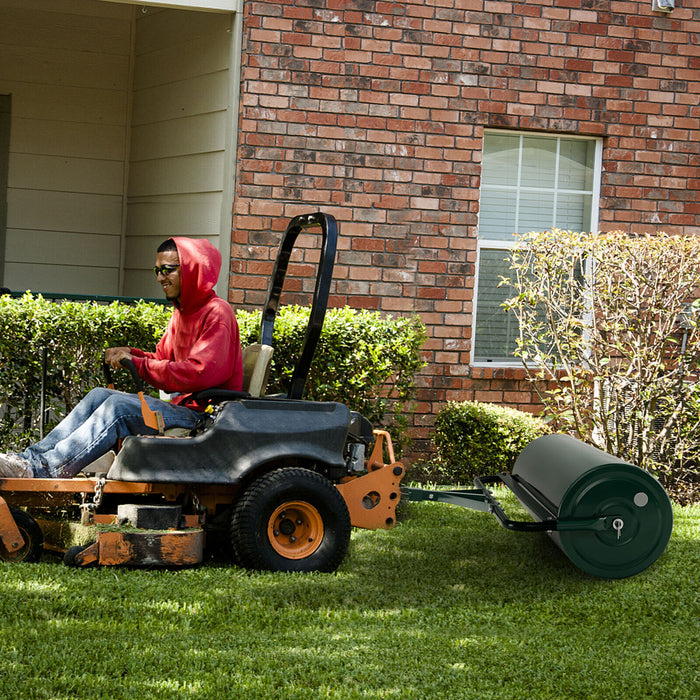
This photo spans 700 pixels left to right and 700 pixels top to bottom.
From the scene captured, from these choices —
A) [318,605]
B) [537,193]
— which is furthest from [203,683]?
[537,193]

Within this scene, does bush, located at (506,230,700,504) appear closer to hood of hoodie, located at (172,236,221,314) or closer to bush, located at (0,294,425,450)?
bush, located at (0,294,425,450)

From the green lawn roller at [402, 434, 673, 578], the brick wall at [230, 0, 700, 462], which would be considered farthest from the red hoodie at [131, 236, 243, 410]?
the brick wall at [230, 0, 700, 462]

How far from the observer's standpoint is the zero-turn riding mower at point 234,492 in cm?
458

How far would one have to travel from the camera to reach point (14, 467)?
4.59 meters

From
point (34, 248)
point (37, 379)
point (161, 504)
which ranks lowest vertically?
point (161, 504)

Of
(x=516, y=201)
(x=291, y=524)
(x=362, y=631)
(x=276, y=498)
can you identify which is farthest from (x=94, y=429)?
(x=516, y=201)

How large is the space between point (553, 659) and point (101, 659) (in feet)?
5.88

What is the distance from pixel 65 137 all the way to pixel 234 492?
533cm

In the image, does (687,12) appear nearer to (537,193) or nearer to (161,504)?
(537,193)

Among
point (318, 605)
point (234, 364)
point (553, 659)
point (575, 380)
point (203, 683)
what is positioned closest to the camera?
point (203, 683)

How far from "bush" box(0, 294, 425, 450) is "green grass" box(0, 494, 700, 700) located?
1.75m

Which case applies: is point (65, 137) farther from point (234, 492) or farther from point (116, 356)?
point (234, 492)

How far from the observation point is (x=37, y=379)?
20.9ft

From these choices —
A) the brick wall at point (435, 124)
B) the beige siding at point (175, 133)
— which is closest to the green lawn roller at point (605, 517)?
the brick wall at point (435, 124)
